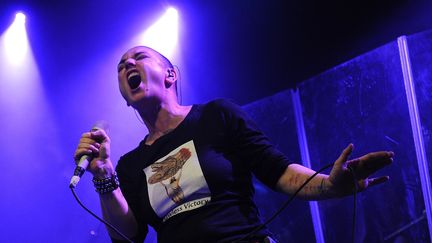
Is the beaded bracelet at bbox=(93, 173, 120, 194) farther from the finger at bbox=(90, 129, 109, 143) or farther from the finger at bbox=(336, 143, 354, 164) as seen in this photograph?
the finger at bbox=(336, 143, 354, 164)

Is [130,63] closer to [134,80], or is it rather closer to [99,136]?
[134,80]

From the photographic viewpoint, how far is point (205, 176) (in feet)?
3.60

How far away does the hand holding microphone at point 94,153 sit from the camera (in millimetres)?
1129

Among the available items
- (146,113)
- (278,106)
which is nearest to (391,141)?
(278,106)

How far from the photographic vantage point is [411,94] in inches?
90.7

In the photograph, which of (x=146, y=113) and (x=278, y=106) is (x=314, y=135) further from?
(x=146, y=113)

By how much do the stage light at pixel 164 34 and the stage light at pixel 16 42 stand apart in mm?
768

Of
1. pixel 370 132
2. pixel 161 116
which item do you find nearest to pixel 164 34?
pixel 370 132

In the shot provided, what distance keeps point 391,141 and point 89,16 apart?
6.72 ft

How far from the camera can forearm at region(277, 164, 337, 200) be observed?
0.96 meters

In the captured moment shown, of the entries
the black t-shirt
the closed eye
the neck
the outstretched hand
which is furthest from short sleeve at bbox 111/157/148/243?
the outstretched hand

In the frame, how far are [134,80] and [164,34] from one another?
184cm

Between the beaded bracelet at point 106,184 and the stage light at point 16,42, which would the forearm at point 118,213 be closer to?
the beaded bracelet at point 106,184

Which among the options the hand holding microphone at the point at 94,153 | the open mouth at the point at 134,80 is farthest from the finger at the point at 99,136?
the open mouth at the point at 134,80
